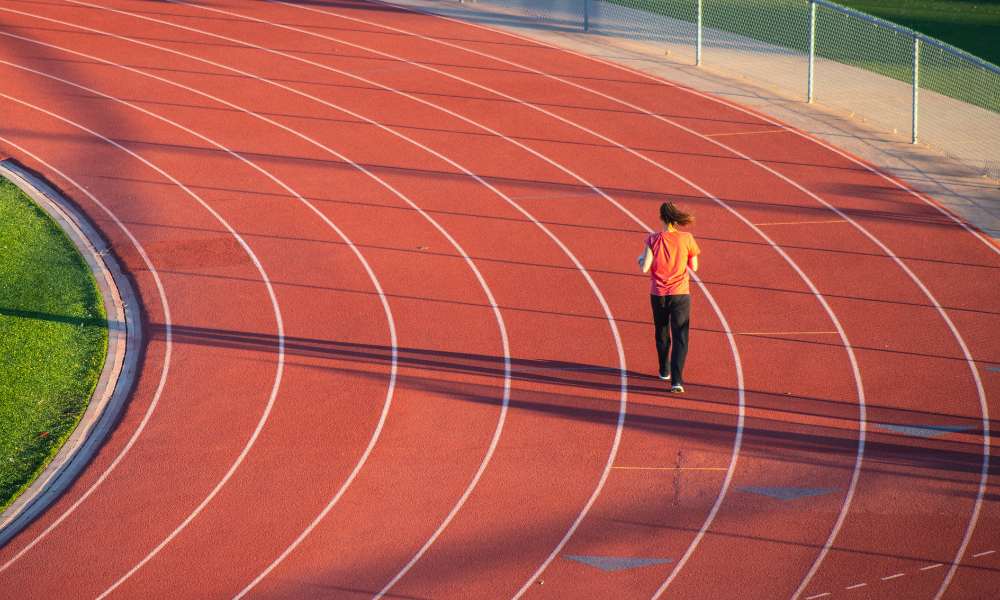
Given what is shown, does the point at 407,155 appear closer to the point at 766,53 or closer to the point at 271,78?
the point at 271,78

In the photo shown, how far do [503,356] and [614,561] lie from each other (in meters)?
3.06

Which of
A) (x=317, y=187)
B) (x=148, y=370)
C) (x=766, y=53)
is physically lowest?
(x=148, y=370)

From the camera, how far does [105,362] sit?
9727mm

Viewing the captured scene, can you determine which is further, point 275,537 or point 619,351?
point 619,351

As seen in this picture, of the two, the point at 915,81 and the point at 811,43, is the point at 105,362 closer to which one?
the point at 915,81

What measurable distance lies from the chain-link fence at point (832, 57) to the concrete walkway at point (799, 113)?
11.2 inches

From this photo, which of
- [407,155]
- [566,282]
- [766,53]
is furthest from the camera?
[766,53]

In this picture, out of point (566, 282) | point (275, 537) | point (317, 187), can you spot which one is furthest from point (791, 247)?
point (275, 537)

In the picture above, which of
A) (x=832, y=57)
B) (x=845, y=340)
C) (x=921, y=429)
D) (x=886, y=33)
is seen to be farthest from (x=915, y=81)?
(x=921, y=429)

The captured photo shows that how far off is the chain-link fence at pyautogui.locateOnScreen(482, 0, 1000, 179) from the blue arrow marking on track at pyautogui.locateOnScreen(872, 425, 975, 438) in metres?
6.74

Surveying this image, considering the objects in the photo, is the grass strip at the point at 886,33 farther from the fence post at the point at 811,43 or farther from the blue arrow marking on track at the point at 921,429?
the blue arrow marking on track at the point at 921,429

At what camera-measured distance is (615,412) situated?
884 cm

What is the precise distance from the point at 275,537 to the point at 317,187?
22.6ft

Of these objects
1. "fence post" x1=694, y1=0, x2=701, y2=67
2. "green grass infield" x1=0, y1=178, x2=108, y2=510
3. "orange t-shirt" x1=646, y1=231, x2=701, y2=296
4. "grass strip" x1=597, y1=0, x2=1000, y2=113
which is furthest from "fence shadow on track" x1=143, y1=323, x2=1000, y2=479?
"fence post" x1=694, y1=0, x2=701, y2=67
